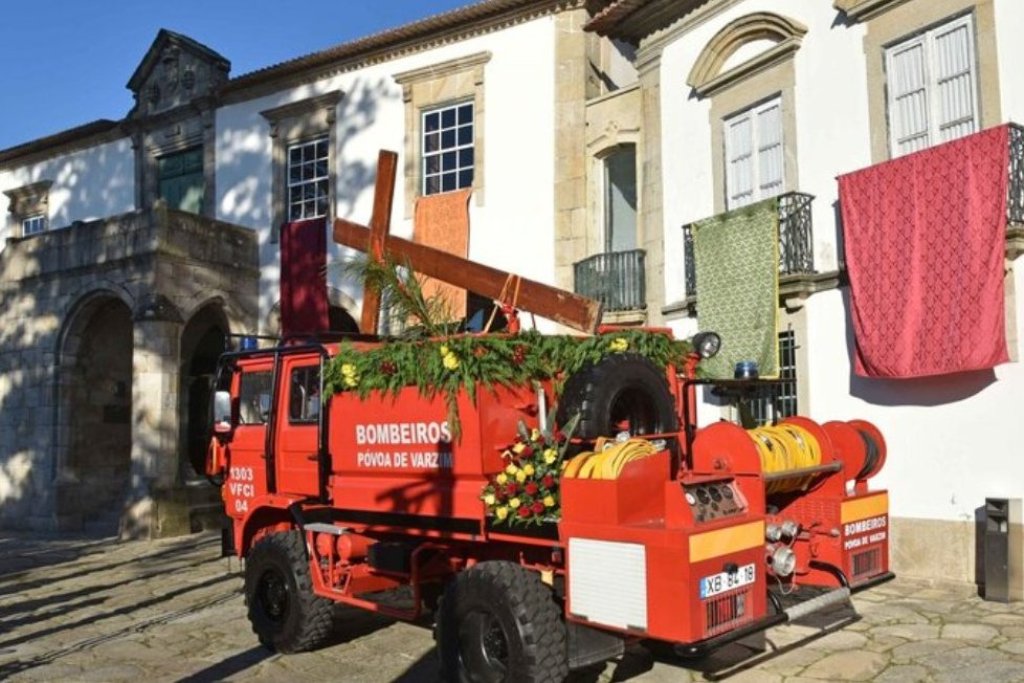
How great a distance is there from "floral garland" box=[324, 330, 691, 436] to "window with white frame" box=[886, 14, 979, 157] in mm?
5244

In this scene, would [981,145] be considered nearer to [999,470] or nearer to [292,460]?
[999,470]

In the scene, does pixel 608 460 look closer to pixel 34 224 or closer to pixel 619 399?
pixel 619 399

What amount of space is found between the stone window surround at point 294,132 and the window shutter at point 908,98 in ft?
33.5

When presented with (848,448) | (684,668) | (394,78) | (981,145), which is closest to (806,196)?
(981,145)

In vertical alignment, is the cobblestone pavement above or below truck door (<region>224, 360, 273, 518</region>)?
below

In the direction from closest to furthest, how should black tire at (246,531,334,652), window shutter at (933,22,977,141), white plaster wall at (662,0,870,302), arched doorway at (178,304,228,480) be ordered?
1. black tire at (246,531,334,652)
2. window shutter at (933,22,977,141)
3. white plaster wall at (662,0,870,302)
4. arched doorway at (178,304,228,480)

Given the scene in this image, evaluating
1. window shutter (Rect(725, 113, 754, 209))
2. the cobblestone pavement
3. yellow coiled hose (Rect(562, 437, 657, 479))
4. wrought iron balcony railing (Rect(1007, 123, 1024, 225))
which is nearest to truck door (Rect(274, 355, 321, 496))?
the cobblestone pavement

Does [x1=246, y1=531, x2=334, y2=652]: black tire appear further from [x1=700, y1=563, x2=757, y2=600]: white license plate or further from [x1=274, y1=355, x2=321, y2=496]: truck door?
[x1=700, y1=563, x2=757, y2=600]: white license plate

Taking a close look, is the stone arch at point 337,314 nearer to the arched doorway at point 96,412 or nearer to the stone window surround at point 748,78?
the arched doorway at point 96,412

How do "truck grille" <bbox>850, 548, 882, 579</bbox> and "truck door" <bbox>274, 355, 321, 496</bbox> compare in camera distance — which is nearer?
"truck grille" <bbox>850, 548, 882, 579</bbox>

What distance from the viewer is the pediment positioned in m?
18.9

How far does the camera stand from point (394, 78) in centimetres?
1653

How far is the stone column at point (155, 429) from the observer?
48.5ft

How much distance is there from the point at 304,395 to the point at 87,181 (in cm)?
1657
